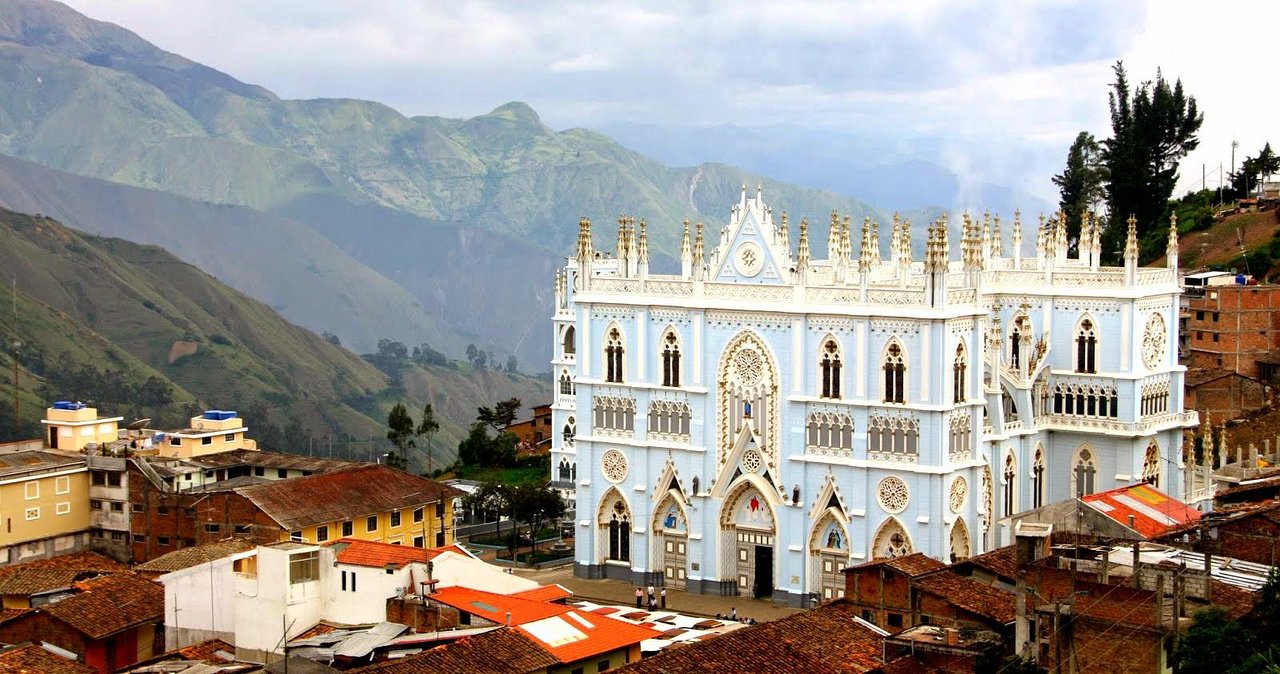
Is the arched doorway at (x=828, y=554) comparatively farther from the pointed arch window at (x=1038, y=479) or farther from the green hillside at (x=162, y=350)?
the green hillside at (x=162, y=350)

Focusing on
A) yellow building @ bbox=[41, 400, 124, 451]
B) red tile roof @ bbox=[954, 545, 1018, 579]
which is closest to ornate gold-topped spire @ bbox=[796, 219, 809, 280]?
red tile roof @ bbox=[954, 545, 1018, 579]

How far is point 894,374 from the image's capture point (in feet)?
159

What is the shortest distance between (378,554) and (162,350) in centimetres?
12030

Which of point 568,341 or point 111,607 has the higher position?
point 568,341

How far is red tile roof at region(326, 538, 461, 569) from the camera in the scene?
41406mm

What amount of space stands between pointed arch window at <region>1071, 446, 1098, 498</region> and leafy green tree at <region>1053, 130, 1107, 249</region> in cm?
2830

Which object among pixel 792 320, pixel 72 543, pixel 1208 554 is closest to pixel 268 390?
pixel 72 543

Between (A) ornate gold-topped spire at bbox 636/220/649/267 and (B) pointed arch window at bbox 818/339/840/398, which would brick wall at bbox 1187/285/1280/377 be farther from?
(A) ornate gold-topped spire at bbox 636/220/649/267

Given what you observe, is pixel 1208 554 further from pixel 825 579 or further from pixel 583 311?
pixel 583 311

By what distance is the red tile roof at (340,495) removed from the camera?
5272 centimetres

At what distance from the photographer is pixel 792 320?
50062 mm

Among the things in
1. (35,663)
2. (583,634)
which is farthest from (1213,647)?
(35,663)

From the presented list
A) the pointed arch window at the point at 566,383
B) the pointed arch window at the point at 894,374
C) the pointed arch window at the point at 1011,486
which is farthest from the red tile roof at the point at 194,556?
the pointed arch window at the point at 1011,486

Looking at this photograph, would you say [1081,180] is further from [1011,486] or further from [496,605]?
[496,605]
